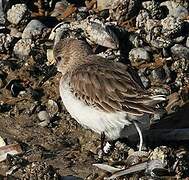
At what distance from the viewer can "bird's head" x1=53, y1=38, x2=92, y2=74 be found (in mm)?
8516

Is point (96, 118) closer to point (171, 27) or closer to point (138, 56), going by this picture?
point (138, 56)

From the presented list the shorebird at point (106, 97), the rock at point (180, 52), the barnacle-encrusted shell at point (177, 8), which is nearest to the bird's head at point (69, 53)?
the shorebird at point (106, 97)

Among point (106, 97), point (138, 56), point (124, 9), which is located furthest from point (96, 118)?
point (124, 9)

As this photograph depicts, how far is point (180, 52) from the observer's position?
356 inches

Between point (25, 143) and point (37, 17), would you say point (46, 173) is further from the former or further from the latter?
point (37, 17)

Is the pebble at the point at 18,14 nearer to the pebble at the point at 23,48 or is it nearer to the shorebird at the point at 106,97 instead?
the pebble at the point at 23,48

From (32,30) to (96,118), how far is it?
2.22 metres

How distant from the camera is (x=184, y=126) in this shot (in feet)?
27.2

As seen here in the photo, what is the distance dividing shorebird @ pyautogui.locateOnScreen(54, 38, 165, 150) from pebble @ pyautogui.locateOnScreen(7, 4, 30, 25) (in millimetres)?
1518

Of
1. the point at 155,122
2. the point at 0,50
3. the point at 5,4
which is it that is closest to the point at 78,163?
the point at 155,122

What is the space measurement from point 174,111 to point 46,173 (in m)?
1.95

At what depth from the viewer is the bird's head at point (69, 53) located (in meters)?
8.52

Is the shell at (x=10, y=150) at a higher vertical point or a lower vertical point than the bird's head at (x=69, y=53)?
lower

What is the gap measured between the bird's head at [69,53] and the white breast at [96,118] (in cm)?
63
